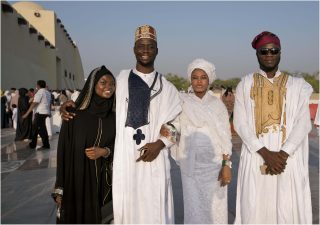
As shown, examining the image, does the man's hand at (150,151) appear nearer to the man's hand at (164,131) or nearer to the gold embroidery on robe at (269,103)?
the man's hand at (164,131)

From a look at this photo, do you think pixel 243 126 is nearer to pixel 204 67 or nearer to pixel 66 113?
pixel 204 67

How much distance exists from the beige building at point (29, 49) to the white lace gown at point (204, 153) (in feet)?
58.7

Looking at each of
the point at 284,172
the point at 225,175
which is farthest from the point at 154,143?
the point at 284,172

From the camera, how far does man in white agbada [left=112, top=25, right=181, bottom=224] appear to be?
2.51 metres

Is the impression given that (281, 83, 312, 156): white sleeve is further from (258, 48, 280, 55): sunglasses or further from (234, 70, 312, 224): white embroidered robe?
(258, 48, 280, 55): sunglasses

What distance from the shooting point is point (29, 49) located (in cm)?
2733

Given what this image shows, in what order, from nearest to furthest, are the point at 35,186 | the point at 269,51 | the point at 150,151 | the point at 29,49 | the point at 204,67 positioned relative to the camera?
the point at 150,151
the point at 269,51
the point at 204,67
the point at 35,186
the point at 29,49

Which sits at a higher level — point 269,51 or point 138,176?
point 269,51

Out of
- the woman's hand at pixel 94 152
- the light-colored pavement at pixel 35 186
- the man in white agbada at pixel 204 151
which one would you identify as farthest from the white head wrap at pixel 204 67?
the light-colored pavement at pixel 35 186

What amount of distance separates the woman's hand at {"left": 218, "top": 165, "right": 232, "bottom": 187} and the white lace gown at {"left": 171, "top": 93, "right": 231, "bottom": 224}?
57mm

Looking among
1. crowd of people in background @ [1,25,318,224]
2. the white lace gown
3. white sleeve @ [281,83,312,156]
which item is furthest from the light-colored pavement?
white sleeve @ [281,83,312,156]

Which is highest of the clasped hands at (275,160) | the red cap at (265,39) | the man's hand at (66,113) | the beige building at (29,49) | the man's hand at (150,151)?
the beige building at (29,49)

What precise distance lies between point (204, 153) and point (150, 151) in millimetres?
862

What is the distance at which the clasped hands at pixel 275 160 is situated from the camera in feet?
8.46
